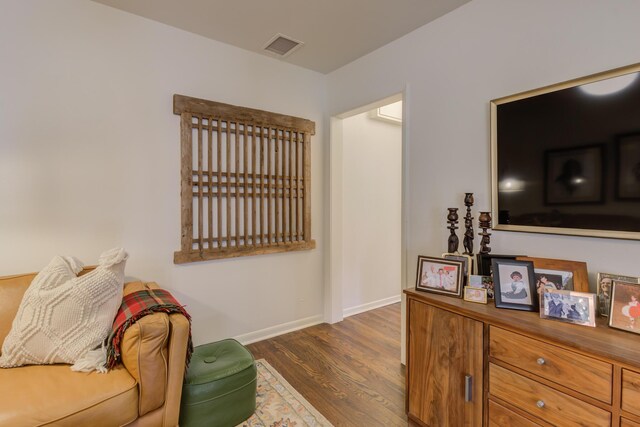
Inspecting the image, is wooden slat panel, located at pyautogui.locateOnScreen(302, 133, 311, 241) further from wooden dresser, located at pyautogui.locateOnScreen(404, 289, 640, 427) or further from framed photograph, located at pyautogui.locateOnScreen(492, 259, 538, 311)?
framed photograph, located at pyautogui.locateOnScreen(492, 259, 538, 311)

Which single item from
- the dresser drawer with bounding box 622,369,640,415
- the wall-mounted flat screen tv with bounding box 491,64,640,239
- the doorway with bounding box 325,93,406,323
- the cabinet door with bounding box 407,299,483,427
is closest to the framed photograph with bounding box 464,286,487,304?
the cabinet door with bounding box 407,299,483,427

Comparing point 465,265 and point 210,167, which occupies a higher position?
point 210,167

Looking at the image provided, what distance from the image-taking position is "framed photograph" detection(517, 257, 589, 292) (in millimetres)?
1525

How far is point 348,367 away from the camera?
2.50 meters

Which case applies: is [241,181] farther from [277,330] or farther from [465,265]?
[465,265]

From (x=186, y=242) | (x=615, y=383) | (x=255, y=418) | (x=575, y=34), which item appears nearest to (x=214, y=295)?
(x=186, y=242)

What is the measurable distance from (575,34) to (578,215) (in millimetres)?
952

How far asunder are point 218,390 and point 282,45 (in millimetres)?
2645

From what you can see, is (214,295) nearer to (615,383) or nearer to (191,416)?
(191,416)

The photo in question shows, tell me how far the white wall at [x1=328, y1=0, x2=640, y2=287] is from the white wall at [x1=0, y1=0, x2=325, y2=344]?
4.49 ft

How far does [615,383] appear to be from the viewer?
1131mm

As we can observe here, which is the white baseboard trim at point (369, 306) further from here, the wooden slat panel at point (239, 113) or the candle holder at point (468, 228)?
the wooden slat panel at point (239, 113)

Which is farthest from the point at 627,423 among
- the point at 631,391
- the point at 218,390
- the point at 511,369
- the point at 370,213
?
the point at 370,213

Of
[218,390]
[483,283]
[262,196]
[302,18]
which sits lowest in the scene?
[218,390]
